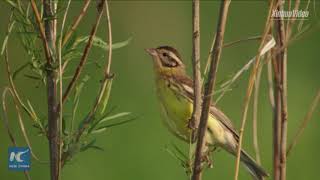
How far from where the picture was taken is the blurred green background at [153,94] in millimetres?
4961

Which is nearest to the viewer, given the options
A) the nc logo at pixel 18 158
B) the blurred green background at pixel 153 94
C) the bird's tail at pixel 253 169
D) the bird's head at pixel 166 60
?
the nc logo at pixel 18 158

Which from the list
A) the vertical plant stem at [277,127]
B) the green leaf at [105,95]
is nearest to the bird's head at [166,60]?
the vertical plant stem at [277,127]

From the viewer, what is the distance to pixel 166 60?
3.55m

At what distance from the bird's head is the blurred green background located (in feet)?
3.09

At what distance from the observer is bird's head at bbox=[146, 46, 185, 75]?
351cm

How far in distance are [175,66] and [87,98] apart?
2167 mm

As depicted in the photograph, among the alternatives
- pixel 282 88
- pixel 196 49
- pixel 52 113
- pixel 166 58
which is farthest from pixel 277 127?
pixel 166 58

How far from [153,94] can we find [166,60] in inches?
86.3

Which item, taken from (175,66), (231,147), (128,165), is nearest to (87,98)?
(128,165)

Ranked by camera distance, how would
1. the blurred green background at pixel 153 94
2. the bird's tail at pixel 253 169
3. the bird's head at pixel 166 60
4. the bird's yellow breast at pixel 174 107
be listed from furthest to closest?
1. the blurred green background at pixel 153 94
2. the bird's head at pixel 166 60
3. the bird's yellow breast at pixel 174 107
4. the bird's tail at pixel 253 169

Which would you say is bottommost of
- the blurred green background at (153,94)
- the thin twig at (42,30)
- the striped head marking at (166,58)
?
the blurred green background at (153,94)

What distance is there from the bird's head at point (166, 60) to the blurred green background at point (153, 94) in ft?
3.09

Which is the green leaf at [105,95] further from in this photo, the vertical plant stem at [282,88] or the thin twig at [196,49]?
the vertical plant stem at [282,88]

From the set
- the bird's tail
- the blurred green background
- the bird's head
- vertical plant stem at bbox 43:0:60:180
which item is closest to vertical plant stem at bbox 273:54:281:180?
vertical plant stem at bbox 43:0:60:180
